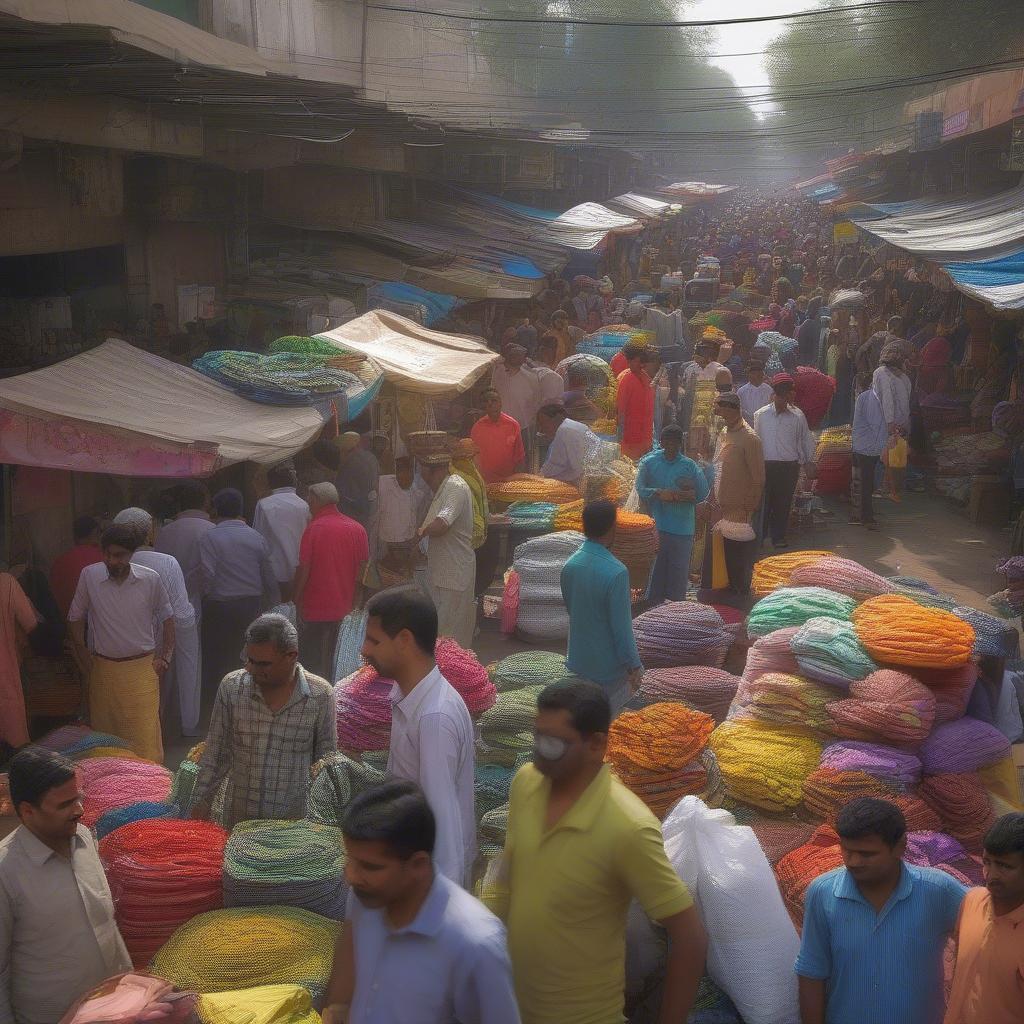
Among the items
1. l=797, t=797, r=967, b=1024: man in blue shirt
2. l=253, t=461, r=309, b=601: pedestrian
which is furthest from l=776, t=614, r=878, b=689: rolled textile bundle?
l=253, t=461, r=309, b=601: pedestrian

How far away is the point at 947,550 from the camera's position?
11.8 m

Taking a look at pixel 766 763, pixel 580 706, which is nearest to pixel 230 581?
pixel 766 763

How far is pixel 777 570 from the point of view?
24.8 feet

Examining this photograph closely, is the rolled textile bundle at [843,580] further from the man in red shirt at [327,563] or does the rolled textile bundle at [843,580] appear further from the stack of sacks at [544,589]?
the man in red shirt at [327,563]

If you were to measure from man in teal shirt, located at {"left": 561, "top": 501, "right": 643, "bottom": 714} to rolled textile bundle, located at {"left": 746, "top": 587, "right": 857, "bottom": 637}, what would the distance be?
0.91 metres

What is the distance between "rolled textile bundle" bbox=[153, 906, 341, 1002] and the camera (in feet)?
12.5

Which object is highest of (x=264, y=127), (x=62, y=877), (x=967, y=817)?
(x=264, y=127)

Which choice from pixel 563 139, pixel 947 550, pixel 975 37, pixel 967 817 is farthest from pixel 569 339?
pixel 975 37

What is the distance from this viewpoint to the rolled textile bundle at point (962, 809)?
534 centimetres

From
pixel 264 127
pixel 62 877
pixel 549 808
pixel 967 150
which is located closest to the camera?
pixel 549 808

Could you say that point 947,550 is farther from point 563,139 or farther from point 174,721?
point 563,139

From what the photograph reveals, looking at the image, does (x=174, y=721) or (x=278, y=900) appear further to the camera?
(x=174, y=721)

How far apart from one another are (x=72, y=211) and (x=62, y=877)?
384 inches

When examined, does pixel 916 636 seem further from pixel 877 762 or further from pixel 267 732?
pixel 267 732
